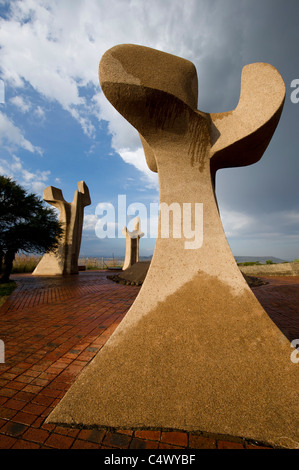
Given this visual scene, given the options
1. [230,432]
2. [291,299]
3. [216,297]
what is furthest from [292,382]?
[291,299]

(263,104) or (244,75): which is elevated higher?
(244,75)

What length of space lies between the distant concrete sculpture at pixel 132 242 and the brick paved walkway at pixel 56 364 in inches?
462

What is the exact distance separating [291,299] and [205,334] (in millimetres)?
5257

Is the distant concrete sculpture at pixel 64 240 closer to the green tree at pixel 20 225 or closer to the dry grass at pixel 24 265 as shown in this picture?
the green tree at pixel 20 225

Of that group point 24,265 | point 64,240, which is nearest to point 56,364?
point 64,240

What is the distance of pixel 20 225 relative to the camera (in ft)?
35.3

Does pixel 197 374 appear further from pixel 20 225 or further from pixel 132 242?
pixel 132 242

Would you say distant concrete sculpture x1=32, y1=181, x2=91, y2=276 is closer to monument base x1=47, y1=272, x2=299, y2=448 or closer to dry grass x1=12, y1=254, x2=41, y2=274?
dry grass x1=12, y1=254, x2=41, y2=274

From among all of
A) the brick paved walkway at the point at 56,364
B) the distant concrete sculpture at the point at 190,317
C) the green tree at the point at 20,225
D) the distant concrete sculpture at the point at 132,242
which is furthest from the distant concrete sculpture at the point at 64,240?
the distant concrete sculpture at the point at 190,317

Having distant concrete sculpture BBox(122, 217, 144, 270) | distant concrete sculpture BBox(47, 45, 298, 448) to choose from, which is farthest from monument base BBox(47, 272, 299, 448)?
distant concrete sculpture BBox(122, 217, 144, 270)

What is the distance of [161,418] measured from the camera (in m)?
1.75

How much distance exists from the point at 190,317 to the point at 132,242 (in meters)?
15.7

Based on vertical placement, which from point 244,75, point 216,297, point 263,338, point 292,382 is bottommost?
point 292,382
